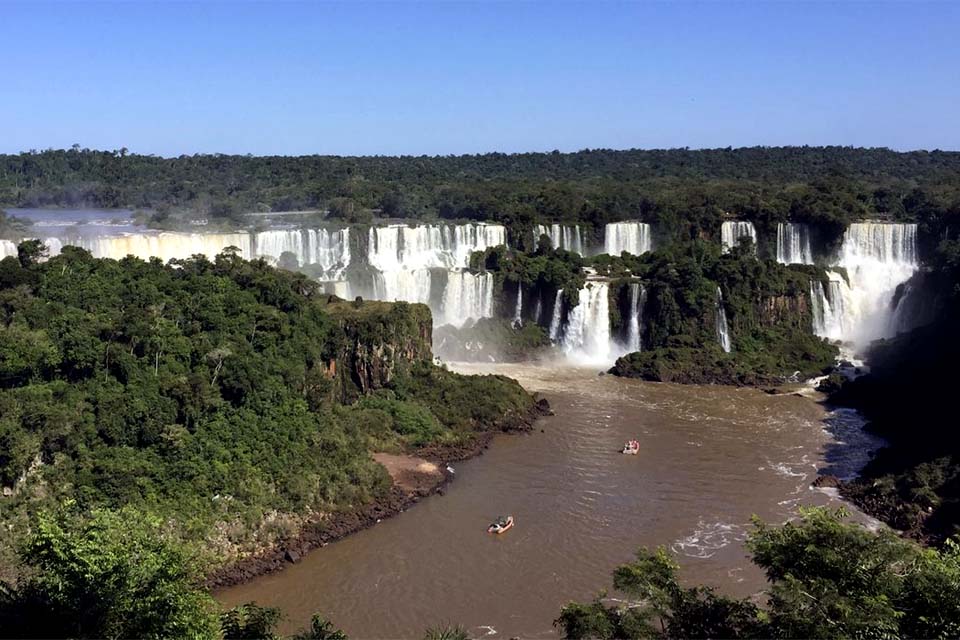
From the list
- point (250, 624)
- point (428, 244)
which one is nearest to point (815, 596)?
point (250, 624)

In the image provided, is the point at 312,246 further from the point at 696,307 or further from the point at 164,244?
the point at 696,307

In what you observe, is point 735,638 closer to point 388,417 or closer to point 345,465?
point 345,465

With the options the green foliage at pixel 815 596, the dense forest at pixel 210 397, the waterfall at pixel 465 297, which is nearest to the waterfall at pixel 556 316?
the waterfall at pixel 465 297

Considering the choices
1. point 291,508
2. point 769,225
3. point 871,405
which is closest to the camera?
point 291,508

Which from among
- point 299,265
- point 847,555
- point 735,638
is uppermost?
point 299,265

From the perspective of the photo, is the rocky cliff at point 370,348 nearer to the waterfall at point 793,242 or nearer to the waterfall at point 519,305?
the waterfall at point 519,305

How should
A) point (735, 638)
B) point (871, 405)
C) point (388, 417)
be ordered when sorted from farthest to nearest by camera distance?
point (871, 405), point (388, 417), point (735, 638)

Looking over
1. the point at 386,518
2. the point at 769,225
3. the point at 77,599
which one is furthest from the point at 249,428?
the point at 769,225
